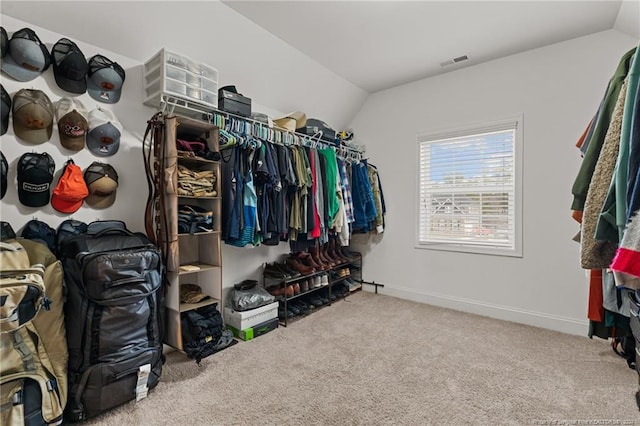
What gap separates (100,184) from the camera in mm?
1952

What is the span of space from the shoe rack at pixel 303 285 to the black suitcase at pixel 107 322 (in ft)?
4.21

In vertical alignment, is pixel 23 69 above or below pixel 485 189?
above

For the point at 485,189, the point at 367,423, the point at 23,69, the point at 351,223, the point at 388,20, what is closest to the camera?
the point at 367,423

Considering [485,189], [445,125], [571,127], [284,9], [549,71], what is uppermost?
[284,9]

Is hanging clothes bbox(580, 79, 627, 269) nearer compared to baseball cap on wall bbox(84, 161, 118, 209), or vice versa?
hanging clothes bbox(580, 79, 627, 269)

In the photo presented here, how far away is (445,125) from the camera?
3.34 m

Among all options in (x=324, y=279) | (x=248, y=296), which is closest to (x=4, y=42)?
(x=248, y=296)

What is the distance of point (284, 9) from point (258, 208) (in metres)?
1.54

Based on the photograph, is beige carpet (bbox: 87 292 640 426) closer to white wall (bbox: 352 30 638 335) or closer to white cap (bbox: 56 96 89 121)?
white wall (bbox: 352 30 638 335)

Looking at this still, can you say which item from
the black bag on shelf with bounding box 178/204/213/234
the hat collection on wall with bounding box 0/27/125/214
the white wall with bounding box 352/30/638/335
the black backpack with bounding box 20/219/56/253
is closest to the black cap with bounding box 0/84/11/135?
the hat collection on wall with bounding box 0/27/125/214

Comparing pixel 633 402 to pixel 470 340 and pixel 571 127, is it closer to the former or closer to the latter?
pixel 470 340

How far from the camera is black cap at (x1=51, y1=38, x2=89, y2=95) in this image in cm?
180

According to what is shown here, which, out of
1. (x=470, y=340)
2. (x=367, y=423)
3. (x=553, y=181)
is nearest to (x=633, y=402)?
(x=470, y=340)

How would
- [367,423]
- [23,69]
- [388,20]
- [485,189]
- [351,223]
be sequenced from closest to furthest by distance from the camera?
1. [367,423]
2. [23,69]
3. [388,20]
4. [485,189]
5. [351,223]
